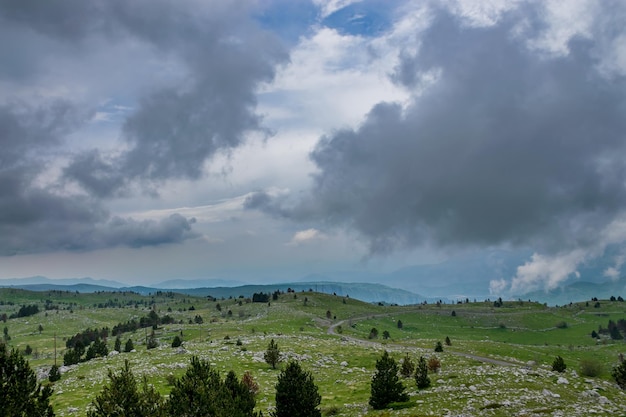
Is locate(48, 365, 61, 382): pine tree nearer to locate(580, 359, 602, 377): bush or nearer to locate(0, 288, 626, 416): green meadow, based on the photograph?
locate(0, 288, 626, 416): green meadow

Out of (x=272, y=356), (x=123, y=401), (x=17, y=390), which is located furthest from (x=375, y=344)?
(x=17, y=390)

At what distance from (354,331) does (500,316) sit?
7530 centimetres

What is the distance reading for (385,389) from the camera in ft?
120

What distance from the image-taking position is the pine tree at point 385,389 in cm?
3644

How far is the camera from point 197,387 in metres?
22.3

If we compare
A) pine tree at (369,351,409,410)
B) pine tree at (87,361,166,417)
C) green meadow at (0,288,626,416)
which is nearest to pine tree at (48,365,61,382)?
green meadow at (0,288,626,416)

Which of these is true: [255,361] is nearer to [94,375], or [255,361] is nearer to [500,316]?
[94,375]

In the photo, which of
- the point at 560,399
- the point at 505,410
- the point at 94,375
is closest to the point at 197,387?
the point at 505,410

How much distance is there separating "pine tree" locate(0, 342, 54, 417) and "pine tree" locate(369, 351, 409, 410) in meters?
25.5

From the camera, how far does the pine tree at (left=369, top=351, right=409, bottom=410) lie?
36438mm

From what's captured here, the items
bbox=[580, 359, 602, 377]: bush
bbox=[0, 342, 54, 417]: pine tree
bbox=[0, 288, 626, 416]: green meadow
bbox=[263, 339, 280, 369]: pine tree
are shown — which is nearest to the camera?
bbox=[0, 342, 54, 417]: pine tree

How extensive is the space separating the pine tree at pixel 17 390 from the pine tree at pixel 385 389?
25.5 metres

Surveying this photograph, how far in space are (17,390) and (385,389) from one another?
27451 mm

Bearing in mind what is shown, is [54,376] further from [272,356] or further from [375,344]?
[375,344]
